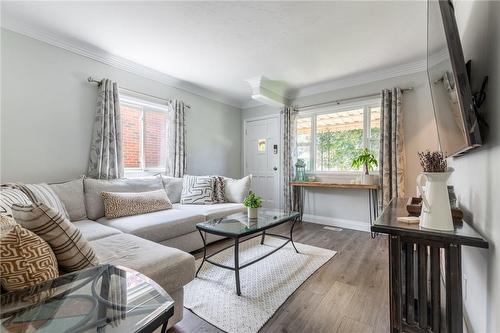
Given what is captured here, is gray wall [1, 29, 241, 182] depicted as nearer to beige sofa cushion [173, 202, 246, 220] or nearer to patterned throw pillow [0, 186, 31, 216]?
patterned throw pillow [0, 186, 31, 216]

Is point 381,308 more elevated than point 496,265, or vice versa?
point 496,265

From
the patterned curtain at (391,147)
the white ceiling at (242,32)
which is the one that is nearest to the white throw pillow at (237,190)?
the white ceiling at (242,32)

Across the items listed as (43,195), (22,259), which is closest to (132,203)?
(43,195)

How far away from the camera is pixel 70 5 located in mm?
2008

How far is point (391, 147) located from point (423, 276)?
2698mm

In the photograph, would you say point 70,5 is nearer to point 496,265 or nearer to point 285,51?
point 285,51

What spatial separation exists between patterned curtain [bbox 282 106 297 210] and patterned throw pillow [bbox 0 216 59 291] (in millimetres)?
3706

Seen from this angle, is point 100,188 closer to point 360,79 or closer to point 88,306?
point 88,306

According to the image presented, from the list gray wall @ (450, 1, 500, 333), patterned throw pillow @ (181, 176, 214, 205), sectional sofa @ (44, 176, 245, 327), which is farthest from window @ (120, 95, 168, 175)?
gray wall @ (450, 1, 500, 333)

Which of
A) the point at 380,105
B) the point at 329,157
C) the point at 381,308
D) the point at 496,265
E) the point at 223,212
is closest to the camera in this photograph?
the point at 496,265

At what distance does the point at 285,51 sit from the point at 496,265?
9.02ft

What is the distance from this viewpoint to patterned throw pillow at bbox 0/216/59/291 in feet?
2.62

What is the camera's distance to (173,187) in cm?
335

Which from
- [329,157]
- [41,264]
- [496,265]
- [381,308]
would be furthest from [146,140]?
[496,265]
